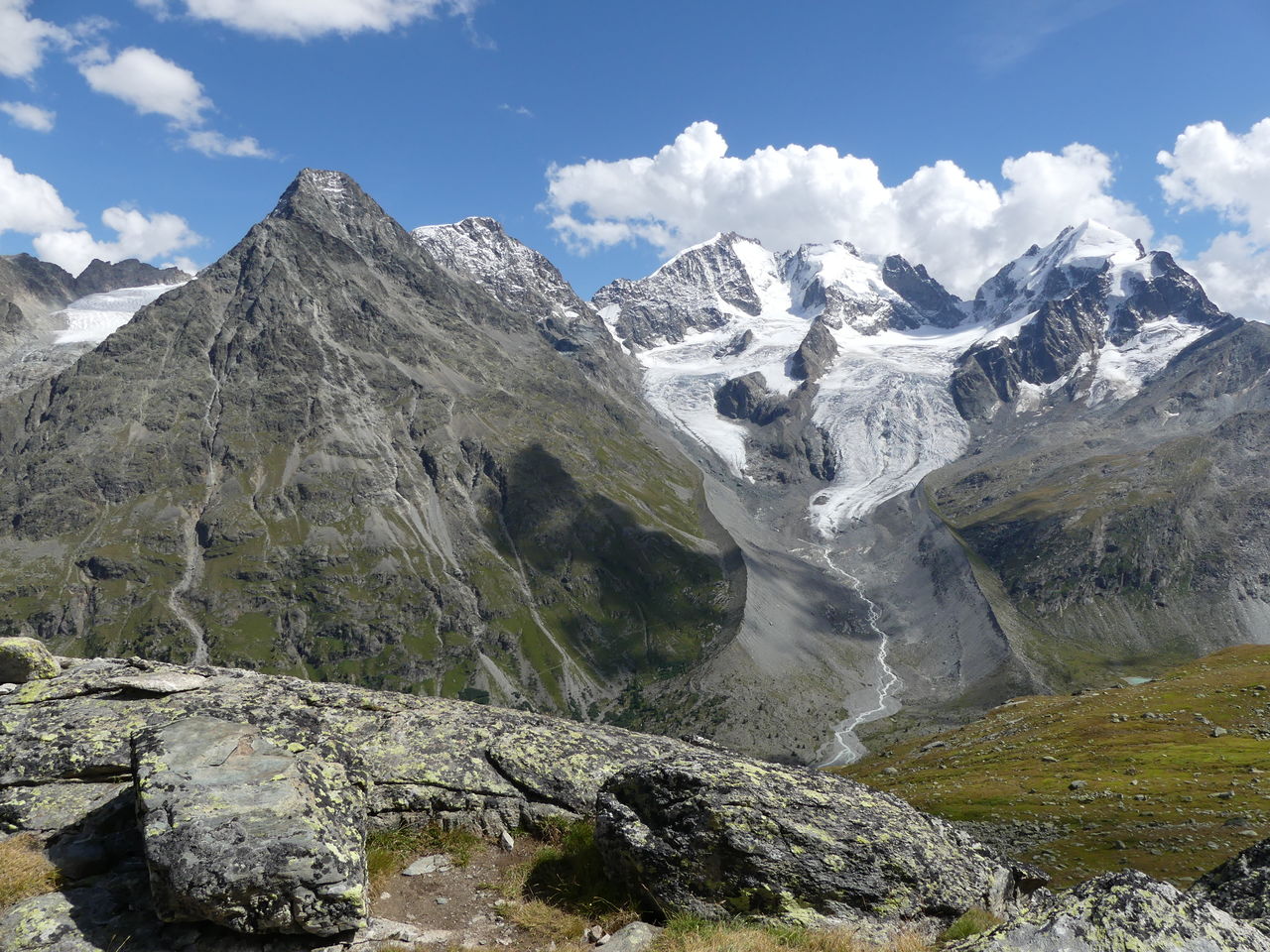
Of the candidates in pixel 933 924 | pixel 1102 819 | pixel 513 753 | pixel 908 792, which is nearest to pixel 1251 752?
pixel 1102 819

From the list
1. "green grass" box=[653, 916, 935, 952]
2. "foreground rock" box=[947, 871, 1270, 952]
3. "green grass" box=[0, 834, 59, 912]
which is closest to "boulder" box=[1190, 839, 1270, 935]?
"foreground rock" box=[947, 871, 1270, 952]

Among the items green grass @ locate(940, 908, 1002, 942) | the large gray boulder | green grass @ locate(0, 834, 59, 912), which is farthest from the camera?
green grass @ locate(940, 908, 1002, 942)

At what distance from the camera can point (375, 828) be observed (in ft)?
49.6

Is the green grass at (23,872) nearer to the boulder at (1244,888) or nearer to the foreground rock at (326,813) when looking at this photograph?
the foreground rock at (326,813)

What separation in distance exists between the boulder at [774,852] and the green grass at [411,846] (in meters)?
3.31

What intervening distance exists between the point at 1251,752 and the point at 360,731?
70223 mm

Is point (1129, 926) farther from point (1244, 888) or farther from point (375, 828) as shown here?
point (375, 828)

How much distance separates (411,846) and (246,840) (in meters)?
4.82

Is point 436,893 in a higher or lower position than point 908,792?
higher

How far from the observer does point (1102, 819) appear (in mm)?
46281

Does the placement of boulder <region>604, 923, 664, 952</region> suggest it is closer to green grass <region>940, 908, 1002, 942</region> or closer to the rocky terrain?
the rocky terrain

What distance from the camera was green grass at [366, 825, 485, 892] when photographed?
14.1 meters

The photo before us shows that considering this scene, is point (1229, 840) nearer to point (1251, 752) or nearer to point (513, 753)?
point (1251, 752)

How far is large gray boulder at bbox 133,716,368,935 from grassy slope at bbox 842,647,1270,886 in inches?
1566
